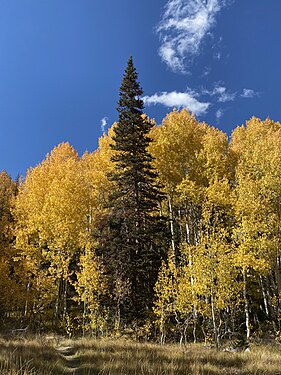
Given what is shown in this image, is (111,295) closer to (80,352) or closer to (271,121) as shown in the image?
(80,352)

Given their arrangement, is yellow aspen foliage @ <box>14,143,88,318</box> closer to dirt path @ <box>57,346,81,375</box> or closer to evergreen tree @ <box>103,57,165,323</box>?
evergreen tree @ <box>103,57,165,323</box>

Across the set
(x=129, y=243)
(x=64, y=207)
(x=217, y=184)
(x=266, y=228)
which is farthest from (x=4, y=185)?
(x=266, y=228)

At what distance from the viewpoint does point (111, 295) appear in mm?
17078

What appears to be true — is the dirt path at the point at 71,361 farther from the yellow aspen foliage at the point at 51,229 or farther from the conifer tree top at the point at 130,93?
the conifer tree top at the point at 130,93

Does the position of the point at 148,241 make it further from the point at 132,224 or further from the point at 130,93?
the point at 130,93

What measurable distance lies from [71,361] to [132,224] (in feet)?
34.9

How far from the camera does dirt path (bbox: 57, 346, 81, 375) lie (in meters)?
6.59

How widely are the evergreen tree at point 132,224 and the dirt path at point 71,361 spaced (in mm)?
6356

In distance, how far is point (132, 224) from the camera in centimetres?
1850

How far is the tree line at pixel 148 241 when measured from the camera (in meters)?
15.4

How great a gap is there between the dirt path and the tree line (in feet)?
18.4

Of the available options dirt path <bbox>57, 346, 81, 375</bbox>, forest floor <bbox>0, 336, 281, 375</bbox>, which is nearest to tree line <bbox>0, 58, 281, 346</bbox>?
forest floor <bbox>0, 336, 281, 375</bbox>

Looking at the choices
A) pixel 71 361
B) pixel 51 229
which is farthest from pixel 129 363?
pixel 51 229

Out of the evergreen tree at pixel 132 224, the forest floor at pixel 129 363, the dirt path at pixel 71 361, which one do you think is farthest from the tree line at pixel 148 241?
the dirt path at pixel 71 361
